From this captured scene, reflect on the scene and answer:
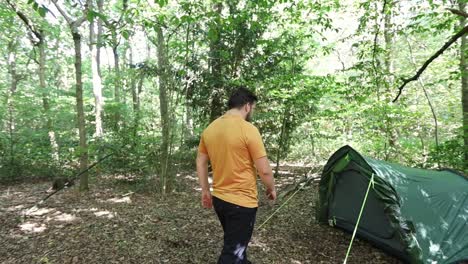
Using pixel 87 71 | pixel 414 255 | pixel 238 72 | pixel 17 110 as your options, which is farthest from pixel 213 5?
pixel 87 71

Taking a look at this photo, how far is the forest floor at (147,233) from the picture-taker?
388 centimetres

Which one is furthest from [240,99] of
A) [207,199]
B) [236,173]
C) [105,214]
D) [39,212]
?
[39,212]

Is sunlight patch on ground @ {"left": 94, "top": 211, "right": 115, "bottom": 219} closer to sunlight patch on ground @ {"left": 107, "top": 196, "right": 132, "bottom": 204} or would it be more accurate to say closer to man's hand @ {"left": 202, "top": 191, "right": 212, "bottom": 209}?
sunlight patch on ground @ {"left": 107, "top": 196, "right": 132, "bottom": 204}

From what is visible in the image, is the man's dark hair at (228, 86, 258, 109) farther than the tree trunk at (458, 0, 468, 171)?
No

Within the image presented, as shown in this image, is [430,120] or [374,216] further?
[430,120]

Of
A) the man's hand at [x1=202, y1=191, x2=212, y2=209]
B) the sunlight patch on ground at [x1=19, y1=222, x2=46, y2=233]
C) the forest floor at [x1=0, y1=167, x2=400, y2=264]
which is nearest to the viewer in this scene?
the man's hand at [x1=202, y1=191, x2=212, y2=209]

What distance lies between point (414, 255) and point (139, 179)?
5648 millimetres

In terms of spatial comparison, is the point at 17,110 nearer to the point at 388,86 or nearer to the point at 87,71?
the point at 388,86

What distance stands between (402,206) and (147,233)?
333 centimetres

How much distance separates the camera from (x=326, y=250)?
4.24 meters

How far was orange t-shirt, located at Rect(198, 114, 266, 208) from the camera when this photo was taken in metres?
2.49

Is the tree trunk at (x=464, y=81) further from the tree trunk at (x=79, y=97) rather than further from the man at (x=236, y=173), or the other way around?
the tree trunk at (x=79, y=97)

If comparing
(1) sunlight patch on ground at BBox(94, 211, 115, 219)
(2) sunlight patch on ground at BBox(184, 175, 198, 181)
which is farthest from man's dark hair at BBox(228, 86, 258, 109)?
(2) sunlight patch on ground at BBox(184, 175, 198, 181)

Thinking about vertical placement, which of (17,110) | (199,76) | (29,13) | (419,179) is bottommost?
(419,179)
